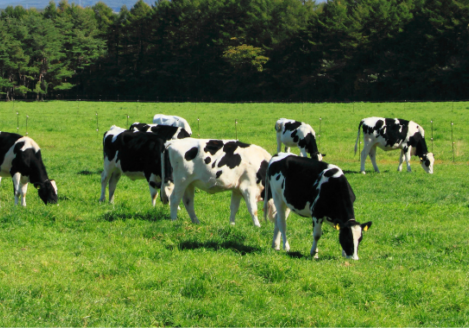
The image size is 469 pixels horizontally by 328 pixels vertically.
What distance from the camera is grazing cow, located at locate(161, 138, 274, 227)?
35.3 ft

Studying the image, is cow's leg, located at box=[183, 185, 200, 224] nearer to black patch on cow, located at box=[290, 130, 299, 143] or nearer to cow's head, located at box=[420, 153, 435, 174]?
cow's head, located at box=[420, 153, 435, 174]

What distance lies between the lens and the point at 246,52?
272 ft

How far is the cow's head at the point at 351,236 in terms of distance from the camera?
27.7 feet

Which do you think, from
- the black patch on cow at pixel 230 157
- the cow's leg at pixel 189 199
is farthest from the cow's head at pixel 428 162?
the cow's leg at pixel 189 199

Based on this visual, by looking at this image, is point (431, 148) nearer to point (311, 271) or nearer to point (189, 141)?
point (189, 141)

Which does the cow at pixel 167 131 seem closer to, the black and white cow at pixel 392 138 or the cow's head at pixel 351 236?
the black and white cow at pixel 392 138

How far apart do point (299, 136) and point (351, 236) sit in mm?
15785

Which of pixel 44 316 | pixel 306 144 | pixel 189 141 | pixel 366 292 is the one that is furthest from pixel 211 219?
pixel 306 144

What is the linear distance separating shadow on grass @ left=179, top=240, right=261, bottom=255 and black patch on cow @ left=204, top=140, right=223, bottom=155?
7.16 feet

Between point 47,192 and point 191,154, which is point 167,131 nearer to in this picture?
point 47,192

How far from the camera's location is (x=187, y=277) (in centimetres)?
740

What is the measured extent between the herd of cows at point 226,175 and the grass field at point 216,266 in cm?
48

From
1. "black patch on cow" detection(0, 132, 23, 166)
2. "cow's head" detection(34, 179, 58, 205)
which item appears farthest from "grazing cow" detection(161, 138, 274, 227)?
"black patch on cow" detection(0, 132, 23, 166)

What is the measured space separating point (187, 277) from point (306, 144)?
17.0 m
